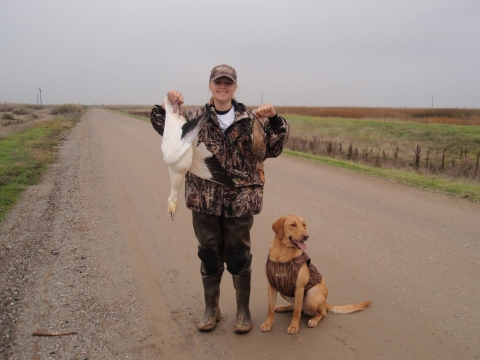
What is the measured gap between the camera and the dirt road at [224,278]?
3.38 m

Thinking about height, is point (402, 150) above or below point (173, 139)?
below

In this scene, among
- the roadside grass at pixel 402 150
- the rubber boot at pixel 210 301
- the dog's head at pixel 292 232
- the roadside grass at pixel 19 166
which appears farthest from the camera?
the roadside grass at pixel 402 150

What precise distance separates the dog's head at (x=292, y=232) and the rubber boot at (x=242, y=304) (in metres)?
0.46

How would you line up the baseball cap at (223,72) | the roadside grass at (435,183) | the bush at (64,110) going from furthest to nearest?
the bush at (64,110) < the roadside grass at (435,183) < the baseball cap at (223,72)

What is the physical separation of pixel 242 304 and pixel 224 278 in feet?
3.61

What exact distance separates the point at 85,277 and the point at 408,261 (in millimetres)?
3987

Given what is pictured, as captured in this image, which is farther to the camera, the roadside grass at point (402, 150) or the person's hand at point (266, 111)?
the roadside grass at point (402, 150)

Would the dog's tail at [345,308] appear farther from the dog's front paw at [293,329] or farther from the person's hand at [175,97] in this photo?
the person's hand at [175,97]

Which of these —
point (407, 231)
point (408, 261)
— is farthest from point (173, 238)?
point (407, 231)

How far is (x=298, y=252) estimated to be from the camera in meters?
3.57

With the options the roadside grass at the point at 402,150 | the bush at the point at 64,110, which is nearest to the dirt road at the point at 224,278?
the roadside grass at the point at 402,150

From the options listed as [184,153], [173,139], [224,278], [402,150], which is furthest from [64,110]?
[184,153]

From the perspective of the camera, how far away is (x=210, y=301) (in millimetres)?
3652

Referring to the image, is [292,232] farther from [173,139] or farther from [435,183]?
[435,183]
